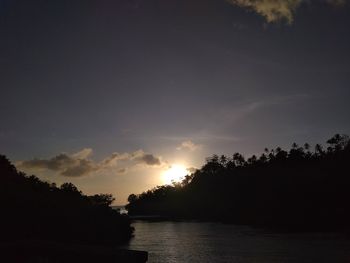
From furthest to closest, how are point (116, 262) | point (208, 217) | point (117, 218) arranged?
point (208, 217), point (117, 218), point (116, 262)

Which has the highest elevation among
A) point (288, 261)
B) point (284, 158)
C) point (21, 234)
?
point (284, 158)

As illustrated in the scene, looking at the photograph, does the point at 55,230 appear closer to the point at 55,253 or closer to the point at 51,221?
the point at 51,221

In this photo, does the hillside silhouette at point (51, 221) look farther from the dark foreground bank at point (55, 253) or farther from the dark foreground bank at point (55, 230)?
the dark foreground bank at point (55, 253)

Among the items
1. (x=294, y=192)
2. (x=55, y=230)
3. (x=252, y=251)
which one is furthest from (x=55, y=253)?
(x=294, y=192)

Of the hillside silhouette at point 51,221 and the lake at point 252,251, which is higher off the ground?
the hillside silhouette at point 51,221

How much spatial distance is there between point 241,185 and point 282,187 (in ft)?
96.0

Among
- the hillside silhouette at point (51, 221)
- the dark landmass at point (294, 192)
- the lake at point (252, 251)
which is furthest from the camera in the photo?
the dark landmass at point (294, 192)

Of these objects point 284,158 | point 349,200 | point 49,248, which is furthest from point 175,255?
point 284,158

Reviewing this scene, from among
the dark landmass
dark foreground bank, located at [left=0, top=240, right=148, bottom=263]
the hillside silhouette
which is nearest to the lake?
the hillside silhouette

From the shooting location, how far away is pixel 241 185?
19288cm

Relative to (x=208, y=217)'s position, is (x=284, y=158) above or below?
above

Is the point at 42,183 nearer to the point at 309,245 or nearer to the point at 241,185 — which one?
the point at 309,245

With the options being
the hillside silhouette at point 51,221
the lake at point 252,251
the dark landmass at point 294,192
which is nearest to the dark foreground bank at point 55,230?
the hillside silhouette at point 51,221

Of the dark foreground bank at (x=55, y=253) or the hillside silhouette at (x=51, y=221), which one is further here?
the hillside silhouette at (x=51, y=221)
